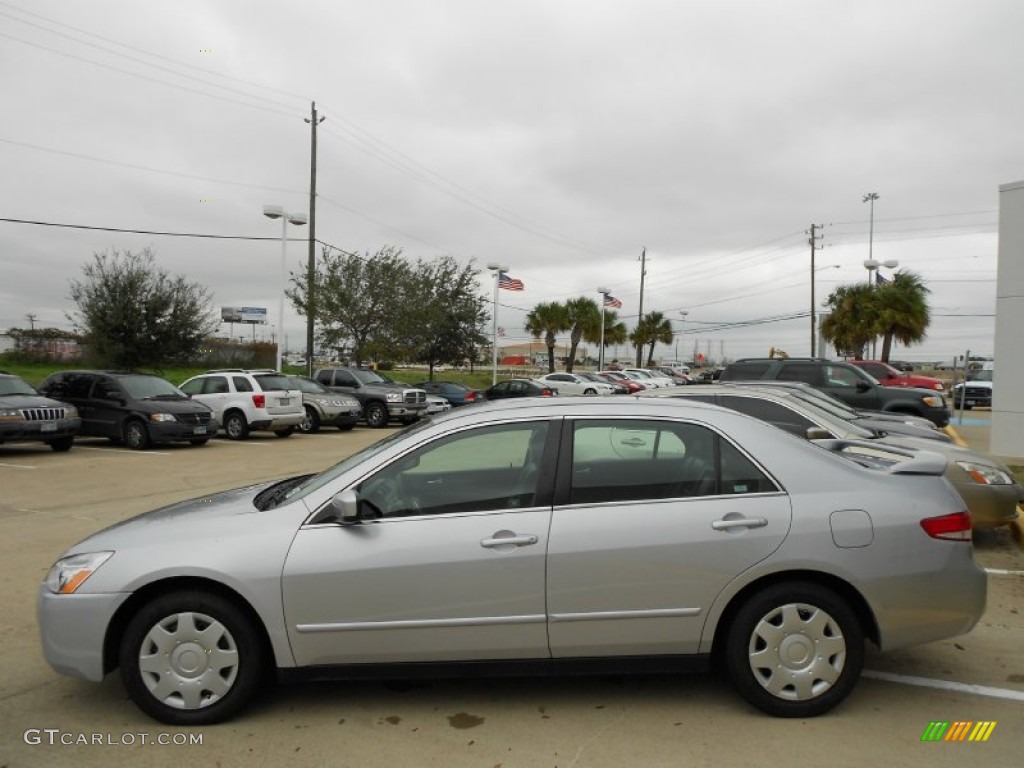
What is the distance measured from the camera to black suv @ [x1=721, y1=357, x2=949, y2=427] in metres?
15.1

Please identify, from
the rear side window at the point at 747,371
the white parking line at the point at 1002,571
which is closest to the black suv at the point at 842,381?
the rear side window at the point at 747,371

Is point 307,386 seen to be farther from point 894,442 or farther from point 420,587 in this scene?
point 420,587

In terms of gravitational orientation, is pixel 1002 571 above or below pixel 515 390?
below

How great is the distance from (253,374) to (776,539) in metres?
16.7

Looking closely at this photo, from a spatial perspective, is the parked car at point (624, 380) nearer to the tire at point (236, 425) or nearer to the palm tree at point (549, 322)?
the palm tree at point (549, 322)

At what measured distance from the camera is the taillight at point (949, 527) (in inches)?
140

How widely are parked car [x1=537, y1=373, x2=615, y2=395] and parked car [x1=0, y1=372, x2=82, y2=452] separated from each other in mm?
21234

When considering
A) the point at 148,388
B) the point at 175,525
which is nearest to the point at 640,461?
the point at 175,525

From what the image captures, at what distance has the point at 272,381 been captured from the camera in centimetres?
1839

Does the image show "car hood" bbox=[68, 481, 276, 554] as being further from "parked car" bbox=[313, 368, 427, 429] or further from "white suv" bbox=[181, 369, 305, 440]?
"parked car" bbox=[313, 368, 427, 429]

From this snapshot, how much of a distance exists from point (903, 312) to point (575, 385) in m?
19.4

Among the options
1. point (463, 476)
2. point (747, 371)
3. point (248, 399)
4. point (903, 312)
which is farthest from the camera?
point (903, 312)

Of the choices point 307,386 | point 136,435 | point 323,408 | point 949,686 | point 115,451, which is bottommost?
point 115,451

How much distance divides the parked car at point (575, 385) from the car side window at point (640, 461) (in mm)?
28809
